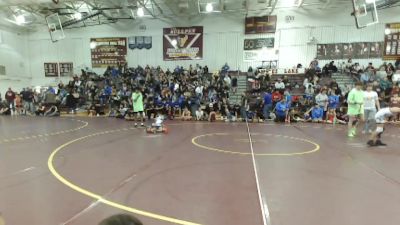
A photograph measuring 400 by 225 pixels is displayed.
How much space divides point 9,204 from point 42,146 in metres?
4.19

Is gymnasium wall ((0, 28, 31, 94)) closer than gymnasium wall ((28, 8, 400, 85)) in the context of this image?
No

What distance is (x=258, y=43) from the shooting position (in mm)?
21219

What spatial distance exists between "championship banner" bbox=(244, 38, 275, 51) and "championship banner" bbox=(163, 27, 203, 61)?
3.47 meters

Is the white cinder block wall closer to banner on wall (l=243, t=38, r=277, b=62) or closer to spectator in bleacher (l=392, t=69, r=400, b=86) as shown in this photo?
banner on wall (l=243, t=38, r=277, b=62)

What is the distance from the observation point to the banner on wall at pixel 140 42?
22.8m

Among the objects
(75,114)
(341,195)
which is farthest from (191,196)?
(75,114)

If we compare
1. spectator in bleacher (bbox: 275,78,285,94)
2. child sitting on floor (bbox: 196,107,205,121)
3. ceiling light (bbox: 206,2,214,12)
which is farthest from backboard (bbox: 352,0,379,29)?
ceiling light (bbox: 206,2,214,12)

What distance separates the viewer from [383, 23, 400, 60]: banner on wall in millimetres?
19250

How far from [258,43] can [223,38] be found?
2648 mm

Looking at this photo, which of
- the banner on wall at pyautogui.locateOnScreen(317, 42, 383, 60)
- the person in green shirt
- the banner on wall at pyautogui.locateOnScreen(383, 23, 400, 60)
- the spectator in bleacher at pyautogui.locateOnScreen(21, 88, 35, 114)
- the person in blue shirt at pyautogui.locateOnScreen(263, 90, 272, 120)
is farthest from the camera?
the banner on wall at pyautogui.locateOnScreen(317, 42, 383, 60)

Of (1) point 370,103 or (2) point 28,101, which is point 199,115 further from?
(2) point 28,101

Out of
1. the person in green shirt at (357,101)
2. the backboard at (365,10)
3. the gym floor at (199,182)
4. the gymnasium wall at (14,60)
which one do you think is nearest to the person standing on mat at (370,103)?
the person in green shirt at (357,101)

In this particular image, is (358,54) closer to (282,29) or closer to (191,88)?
(282,29)

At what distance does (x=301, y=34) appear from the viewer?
20750 mm
